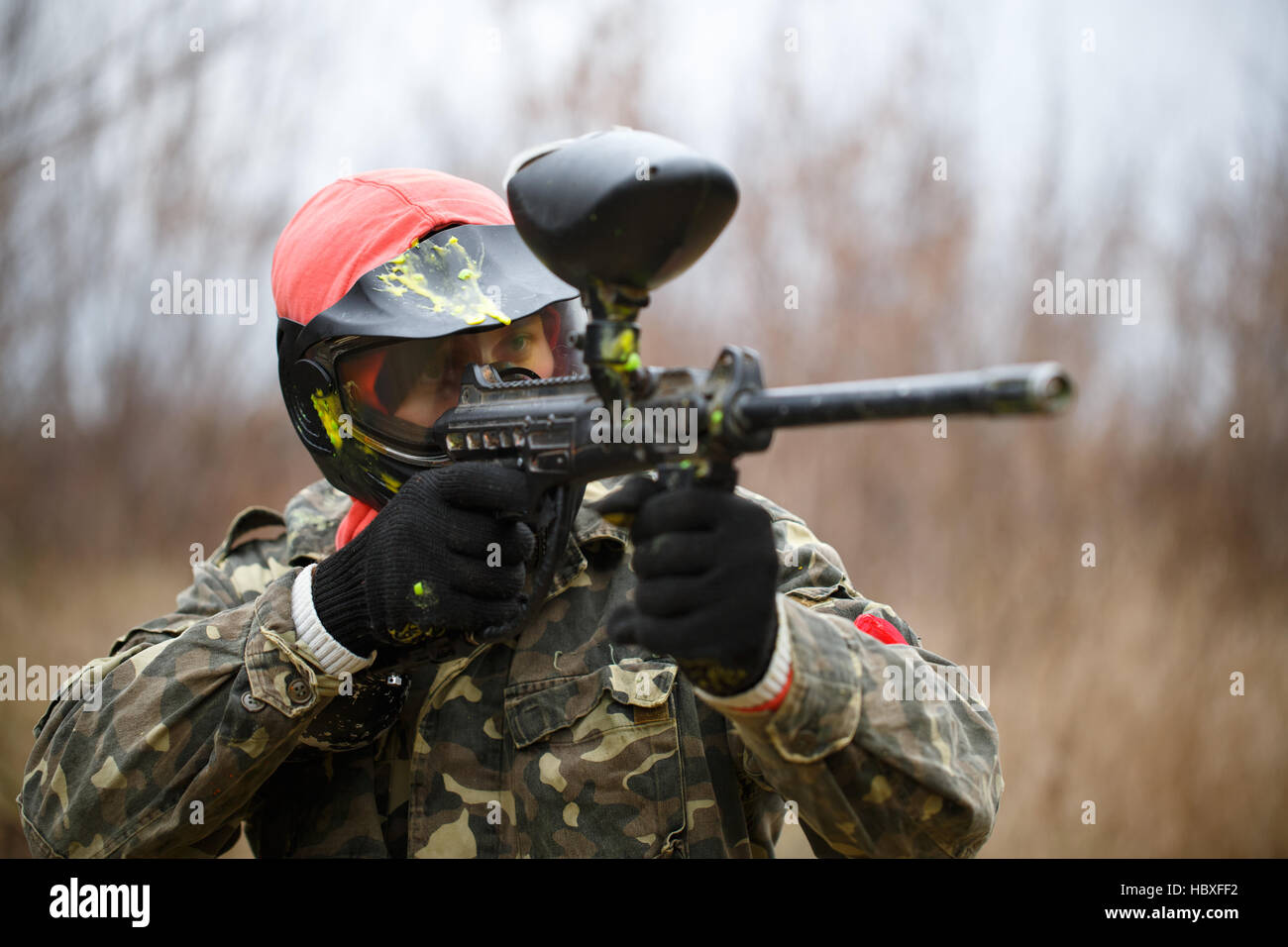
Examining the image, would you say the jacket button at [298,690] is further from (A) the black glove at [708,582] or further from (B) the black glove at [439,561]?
(A) the black glove at [708,582]

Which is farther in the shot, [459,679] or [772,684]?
[459,679]

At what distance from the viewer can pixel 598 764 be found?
2109 millimetres

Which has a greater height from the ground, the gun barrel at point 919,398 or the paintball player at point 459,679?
the gun barrel at point 919,398

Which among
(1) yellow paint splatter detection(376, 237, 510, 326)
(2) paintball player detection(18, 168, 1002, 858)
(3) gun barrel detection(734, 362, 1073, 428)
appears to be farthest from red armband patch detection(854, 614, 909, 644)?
(1) yellow paint splatter detection(376, 237, 510, 326)

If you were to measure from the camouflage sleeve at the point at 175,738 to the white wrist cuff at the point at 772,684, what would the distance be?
82 cm

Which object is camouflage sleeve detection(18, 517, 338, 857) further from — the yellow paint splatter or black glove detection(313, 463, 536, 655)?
the yellow paint splatter

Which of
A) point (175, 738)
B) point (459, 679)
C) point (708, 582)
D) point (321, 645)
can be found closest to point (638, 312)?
point (708, 582)

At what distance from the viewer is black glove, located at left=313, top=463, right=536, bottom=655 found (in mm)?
1891

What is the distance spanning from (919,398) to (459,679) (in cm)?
134

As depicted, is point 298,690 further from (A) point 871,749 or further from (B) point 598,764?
(A) point 871,749

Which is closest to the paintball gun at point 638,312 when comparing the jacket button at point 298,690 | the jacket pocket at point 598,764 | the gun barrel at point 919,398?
the gun barrel at point 919,398

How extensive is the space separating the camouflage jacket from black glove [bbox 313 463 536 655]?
0.12 m

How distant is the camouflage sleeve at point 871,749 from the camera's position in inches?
65.8
